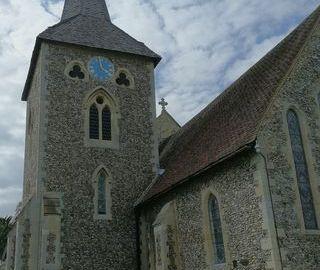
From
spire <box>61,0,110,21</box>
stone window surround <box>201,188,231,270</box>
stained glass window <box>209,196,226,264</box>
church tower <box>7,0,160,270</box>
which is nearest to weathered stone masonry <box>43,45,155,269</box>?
church tower <box>7,0,160,270</box>

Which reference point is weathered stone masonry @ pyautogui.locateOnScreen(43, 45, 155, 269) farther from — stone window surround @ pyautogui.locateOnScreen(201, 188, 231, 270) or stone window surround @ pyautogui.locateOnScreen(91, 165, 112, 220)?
stone window surround @ pyautogui.locateOnScreen(201, 188, 231, 270)

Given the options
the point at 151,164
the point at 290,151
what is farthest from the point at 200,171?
the point at 151,164

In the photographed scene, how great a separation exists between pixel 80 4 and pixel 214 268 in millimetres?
15678

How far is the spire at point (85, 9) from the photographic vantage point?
74.5 ft

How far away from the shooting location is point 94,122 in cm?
1886

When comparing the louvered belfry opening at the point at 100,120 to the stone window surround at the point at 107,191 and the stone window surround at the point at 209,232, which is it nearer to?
the stone window surround at the point at 107,191

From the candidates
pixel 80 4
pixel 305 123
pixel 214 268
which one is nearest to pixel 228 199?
pixel 214 268

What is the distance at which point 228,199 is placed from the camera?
1255 cm

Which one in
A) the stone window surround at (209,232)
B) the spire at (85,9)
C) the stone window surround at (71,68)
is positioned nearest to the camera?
the stone window surround at (209,232)

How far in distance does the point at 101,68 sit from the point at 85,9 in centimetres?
473

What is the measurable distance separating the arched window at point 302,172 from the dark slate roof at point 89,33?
962cm

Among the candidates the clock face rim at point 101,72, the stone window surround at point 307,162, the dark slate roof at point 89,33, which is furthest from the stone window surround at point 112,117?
the stone window surround at point 307,162

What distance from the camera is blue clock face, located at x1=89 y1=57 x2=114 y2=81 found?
19.5m

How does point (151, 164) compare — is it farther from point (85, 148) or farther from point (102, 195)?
point (85, 148)
